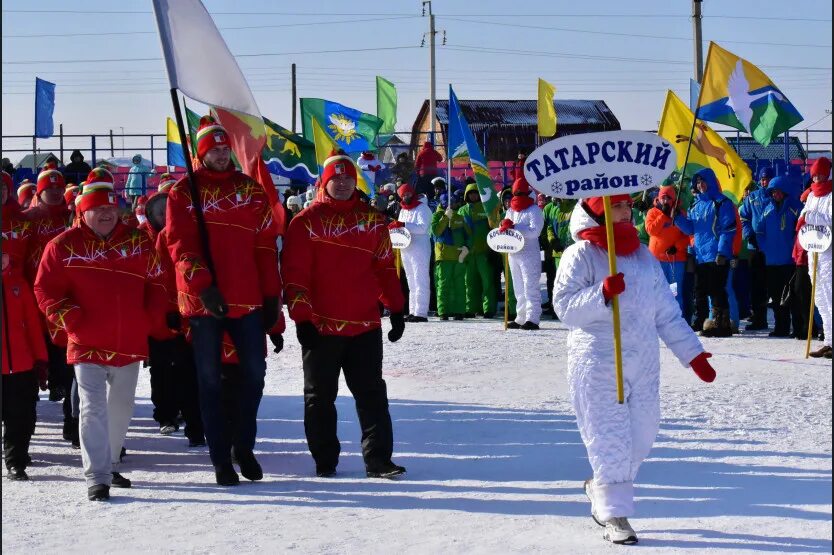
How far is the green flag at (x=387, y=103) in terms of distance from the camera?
25877 millimetres

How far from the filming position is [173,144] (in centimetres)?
2200

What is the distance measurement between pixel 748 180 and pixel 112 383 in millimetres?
9599

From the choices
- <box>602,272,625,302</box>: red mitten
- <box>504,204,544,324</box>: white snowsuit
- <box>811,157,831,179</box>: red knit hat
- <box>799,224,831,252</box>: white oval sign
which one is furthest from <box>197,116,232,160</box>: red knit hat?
<box>504,204,544,324</box>: white snowsuit

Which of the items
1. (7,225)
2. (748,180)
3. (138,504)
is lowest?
(138,504)

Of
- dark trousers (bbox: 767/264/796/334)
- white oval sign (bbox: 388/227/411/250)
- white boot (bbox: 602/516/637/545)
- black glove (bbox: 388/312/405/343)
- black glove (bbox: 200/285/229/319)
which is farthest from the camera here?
white oval sign (bbox: 388/227/411/250)

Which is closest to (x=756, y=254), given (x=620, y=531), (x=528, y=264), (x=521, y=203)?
(x=528, y=264)

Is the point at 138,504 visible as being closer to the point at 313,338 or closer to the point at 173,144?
the point at 313,338

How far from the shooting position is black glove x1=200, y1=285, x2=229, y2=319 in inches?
272

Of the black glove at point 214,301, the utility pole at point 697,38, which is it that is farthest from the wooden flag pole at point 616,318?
the utility pole at point 697,38

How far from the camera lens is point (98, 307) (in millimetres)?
7156

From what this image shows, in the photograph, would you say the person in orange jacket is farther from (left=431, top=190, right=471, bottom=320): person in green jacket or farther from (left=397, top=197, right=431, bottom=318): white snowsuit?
(left=397, top=197, right=431, bottom=318): white snowsuit

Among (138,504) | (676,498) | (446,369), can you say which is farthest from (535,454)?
(446,369)

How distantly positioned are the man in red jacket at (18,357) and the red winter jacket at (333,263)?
5.99 ft

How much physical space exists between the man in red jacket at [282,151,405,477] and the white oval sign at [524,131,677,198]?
1508mm
